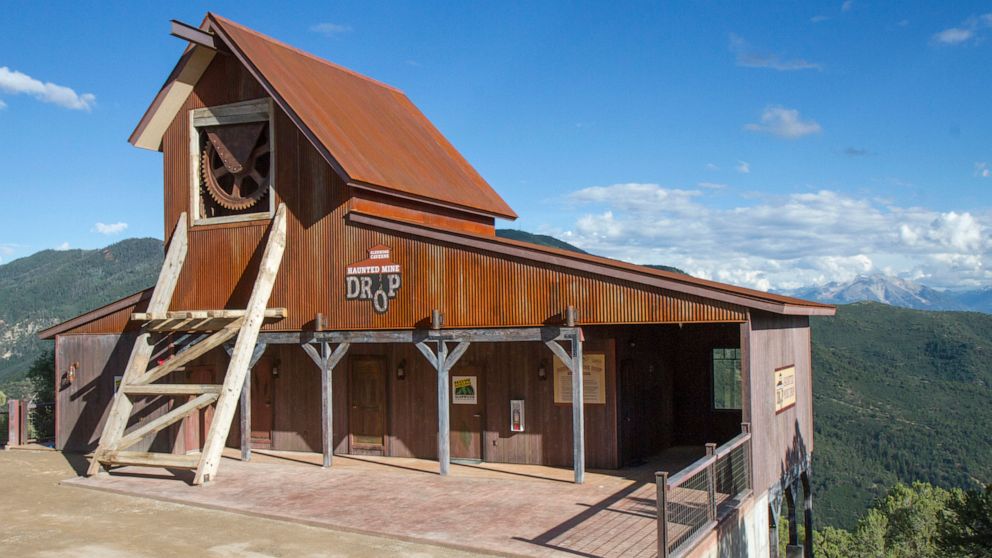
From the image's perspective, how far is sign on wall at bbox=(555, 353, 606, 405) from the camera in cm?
1568

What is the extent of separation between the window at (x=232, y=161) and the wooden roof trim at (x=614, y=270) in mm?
2801

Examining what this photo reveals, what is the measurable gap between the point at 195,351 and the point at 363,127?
6122 mm

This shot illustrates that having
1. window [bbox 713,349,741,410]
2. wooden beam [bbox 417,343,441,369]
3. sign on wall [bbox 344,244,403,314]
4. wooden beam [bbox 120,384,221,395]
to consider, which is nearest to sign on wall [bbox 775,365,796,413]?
window [bbox 713,349,741,410]

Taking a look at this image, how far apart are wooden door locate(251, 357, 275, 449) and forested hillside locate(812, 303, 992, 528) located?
7888 cm

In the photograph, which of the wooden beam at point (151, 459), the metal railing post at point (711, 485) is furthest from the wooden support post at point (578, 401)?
the wooden beam at point (151, 459)

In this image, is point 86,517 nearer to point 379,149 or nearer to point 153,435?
point 153,435

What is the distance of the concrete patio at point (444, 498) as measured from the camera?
35.7 feet

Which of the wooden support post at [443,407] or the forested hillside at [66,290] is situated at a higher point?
the forested hillside at [66,290]

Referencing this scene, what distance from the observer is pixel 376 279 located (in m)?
16.0

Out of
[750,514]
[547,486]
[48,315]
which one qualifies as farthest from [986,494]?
[48,315]

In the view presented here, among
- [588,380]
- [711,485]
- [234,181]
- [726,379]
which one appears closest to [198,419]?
[234,181]

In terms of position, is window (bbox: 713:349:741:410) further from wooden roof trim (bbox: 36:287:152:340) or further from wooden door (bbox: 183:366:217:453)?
wooden roof trim (bbox: 36:287:152:340)

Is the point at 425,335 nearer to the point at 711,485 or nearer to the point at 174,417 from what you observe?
the point at 174,417

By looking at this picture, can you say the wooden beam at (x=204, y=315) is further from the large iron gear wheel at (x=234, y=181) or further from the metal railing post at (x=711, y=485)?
the metal railing post at (x=711, y=485)
